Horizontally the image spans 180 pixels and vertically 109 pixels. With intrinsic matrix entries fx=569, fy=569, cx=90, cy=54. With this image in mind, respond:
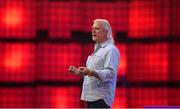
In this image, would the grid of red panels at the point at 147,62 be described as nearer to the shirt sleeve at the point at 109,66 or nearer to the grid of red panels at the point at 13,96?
the grid of red panels at the point at 13,96

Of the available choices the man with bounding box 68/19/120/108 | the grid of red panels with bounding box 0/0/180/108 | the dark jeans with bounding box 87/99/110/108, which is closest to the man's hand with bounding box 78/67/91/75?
the man with bounding box 68/19/120/108

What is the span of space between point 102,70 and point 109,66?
0.05m

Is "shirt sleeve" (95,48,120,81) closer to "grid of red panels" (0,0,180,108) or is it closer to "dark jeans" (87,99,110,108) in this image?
"dark jeans" (87,99,110,108)

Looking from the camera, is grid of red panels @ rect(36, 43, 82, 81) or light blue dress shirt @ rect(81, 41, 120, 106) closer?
light blue dress shirt @ rect(81, 41, 120, 106)

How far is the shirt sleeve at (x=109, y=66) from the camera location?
3454mm

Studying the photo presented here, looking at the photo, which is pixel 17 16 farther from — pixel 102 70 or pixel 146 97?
pixel 102 70

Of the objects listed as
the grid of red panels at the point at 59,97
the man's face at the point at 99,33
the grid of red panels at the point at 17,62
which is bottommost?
the grid of red panels at the point at 59,97

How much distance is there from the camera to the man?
3496mm

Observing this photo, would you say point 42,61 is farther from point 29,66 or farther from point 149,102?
point 149,102

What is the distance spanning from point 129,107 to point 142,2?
1.01 metres

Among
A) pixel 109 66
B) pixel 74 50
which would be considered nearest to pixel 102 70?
pixel 109 66

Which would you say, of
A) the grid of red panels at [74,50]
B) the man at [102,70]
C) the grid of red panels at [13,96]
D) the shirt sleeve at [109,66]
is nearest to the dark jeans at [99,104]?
the man at [102,70]

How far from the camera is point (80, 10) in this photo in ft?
17.9

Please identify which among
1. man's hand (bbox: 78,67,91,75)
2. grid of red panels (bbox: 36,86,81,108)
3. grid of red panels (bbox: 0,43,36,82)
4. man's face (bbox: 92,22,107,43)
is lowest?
grid of red panels (bbox: 36,86,81,108)
